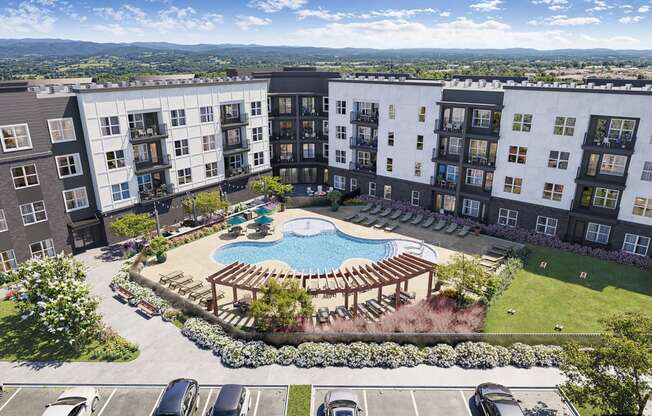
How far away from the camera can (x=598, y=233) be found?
3934cm

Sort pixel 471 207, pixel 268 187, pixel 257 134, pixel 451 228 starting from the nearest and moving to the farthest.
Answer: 1. pixel 451 228
2. pixel 471 207
3. pixel 268 187
4. pixel 257 134

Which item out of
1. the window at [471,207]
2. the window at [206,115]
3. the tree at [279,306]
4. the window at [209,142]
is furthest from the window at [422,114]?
the tree at [279,306]

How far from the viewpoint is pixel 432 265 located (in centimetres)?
3114

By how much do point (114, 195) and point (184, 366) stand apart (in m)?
23.8

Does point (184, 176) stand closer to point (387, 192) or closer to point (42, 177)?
point (42, 177)

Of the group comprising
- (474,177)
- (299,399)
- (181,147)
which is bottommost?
(299,399)

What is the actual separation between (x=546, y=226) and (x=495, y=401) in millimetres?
26795

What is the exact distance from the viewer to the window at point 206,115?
4747 cm

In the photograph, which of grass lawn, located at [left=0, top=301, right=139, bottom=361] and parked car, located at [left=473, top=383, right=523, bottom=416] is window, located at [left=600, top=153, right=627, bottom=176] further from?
grass lawn, located at [left=0, top=301, right=139, bottom=361]

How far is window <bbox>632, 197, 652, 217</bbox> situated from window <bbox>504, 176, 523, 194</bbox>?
32.3 ft

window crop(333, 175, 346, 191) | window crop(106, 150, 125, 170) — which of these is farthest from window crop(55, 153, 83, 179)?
window crop(333, 175, 346, 191)

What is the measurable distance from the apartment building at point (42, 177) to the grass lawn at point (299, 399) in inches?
1138

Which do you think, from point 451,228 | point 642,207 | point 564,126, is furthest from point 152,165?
point 642,207

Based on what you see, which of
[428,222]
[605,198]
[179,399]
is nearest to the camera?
[179,399]
